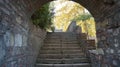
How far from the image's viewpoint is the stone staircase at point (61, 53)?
5697 mm

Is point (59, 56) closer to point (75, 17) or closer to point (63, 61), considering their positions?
point (63, 61)

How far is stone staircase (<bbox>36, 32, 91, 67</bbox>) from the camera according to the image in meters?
5.70

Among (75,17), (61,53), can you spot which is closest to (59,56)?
(61,53)

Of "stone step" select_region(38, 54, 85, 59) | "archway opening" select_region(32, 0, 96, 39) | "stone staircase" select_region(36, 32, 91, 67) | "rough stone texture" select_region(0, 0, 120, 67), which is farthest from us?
"archway opening" select_region(32, 0, 96, 39)

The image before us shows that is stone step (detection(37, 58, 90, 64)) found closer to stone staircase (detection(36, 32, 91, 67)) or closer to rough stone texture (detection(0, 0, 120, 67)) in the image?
stone staircase (detection(36, 32, 91, 67))

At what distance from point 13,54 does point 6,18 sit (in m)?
0.74

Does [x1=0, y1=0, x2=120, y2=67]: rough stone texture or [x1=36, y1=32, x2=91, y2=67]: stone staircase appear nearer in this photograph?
[x1=0, y1=0, x2=120, y2=67]: rough stone texture

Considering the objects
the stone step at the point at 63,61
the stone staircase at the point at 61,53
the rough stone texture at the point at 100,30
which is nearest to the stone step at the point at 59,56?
the stone staircase at the point at 61,53

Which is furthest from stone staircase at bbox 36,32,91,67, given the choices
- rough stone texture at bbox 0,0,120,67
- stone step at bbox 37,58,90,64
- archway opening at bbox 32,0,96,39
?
rough stone texture at bbox 0,0,120,67

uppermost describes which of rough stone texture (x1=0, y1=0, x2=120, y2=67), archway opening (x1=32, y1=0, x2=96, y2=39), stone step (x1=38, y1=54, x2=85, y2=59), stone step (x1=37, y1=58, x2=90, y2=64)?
archway opening (x1=32, y1=0, x2=96, y2=39)

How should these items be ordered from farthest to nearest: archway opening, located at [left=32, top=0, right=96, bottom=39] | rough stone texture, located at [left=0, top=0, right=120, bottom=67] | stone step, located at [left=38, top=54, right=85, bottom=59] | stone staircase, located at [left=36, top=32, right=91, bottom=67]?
archway opening, located at [left=32, top=0, right=96, bottom=39] → stone step, located at [left=38, top=54, right=85, bottom=59] → stone staircase, located at [left=36, top=32, right=91, bottom=67] → rough stone texture, located at [left=0, top=0, right=120, bottom=67]

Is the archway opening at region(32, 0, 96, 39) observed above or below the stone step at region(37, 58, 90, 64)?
above

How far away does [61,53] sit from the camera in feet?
21.0

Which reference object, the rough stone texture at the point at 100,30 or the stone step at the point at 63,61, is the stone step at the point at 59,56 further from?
the rough stone texture at the point at 100,30
